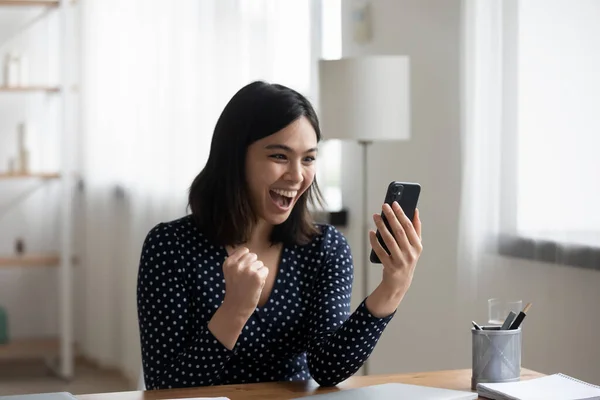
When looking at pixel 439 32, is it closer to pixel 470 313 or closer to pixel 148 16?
pixel 470 313

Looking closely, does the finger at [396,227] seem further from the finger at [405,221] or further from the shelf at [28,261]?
the shelf at [28,261]

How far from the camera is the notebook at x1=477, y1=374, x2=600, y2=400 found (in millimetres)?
1546

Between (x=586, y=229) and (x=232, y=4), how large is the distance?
77.8 inches

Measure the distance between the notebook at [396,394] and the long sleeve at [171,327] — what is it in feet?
0.86

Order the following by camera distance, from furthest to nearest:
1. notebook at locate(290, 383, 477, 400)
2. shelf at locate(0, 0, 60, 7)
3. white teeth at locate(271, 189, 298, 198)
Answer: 1. shelf at locate(0, 0, 60, 7)
2. white teeth at locate(271, 189, 298, 198)
3. notebook at locate(290, 383, 477, 400)

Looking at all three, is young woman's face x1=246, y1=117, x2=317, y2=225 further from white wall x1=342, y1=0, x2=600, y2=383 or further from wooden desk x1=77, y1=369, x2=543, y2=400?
white wall x1=342, y1=0, x2=600, y2=383

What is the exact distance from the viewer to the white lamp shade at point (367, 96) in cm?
295

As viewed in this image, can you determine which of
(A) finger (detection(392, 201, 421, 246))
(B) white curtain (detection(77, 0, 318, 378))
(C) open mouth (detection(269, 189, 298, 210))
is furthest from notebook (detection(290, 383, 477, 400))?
(B) white curtain (detection(77, 0, 318, 378))

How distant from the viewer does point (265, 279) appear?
1.77m

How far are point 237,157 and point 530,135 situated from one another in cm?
106

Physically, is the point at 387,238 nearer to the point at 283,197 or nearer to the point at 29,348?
the point at 283,197

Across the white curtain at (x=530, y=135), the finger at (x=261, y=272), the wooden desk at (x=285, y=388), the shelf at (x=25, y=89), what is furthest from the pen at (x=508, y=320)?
the shelf at (x=25, y=89)

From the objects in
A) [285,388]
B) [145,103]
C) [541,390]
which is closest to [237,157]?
[285,388]

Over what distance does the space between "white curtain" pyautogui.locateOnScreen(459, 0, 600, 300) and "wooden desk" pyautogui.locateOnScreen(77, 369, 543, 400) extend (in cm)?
84
